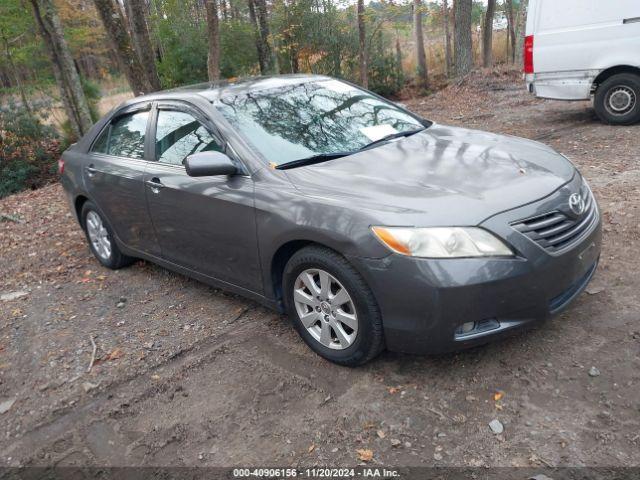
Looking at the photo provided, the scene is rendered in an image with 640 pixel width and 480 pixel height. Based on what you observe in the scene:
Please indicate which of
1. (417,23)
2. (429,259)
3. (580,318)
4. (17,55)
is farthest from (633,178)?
(17,55)

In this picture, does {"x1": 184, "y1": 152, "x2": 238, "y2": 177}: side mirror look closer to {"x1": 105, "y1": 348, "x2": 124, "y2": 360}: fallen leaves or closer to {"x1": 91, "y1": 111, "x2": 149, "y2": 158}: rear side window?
{"x1": 91, "y1": 111, "x2": 149, "y2": 158}: rear side window

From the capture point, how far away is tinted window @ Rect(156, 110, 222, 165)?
3936 millimetres

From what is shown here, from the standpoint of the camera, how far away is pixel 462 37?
1389 centimetres

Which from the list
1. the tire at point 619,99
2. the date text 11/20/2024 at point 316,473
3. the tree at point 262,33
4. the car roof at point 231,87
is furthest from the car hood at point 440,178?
the tree at point 262,33

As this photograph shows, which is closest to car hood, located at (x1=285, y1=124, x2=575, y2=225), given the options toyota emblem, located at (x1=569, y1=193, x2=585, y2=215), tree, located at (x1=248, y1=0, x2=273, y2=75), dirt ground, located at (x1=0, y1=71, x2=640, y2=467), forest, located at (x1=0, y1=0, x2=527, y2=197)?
toyota emblem, located at (x1=569, y1=193, x2=585, y2=215)

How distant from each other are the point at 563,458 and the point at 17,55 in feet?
60.8

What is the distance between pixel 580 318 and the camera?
11.6 ft

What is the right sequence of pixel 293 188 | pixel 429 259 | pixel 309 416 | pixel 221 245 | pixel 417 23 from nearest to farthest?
pixel 429 259, pixel 309 416, pixel 293 188, pixel 221 245, pixel 417 23

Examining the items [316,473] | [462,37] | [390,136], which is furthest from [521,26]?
[316,473]

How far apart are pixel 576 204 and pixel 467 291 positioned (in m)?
0.96

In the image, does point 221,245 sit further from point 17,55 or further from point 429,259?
point 17,55

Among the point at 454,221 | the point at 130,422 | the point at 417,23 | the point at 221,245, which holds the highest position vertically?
the point at 417,23

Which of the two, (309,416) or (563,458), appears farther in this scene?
(309,416)

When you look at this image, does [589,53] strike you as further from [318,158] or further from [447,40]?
[447,40]
